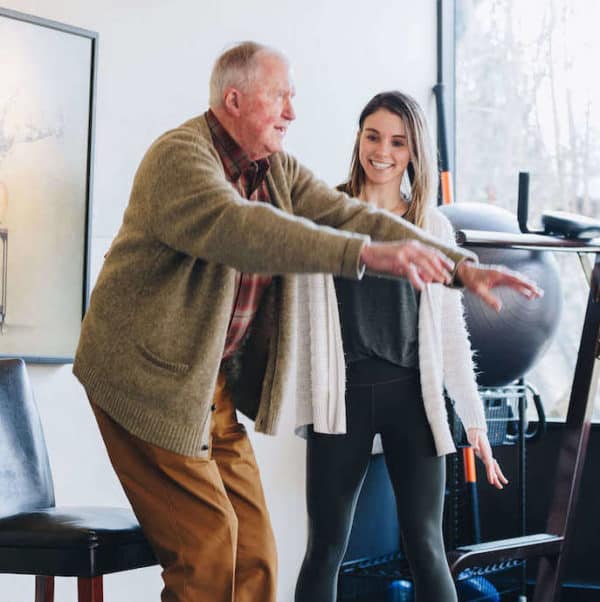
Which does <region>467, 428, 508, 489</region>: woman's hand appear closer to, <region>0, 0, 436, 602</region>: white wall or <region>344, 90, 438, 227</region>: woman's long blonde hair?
<region>344, 90, 438, 227</region>: woman's long blonde hair

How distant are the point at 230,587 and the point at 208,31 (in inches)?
77.3

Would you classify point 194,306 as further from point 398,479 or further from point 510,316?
point 510,316

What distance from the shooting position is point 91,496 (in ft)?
9.44

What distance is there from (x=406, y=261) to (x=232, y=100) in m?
0.51

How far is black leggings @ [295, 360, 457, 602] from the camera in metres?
2.20

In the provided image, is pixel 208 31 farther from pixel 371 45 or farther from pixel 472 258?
pixel 472 258

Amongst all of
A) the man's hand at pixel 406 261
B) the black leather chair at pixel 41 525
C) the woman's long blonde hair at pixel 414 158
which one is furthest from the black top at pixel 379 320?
the man's hand at pixel 406 261

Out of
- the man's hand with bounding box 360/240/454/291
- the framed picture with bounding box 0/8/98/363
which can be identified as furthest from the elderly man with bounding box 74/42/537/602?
the framed picture with bounding box 0/8/98/363

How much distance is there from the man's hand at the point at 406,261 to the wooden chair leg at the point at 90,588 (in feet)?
2.89

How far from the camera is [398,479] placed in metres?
2.24

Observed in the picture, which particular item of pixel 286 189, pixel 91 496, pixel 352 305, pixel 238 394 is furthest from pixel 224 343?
pixel 91 496

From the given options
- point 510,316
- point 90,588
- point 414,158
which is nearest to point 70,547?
point 90,588

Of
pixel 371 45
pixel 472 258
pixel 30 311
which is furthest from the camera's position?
pixel 371 45

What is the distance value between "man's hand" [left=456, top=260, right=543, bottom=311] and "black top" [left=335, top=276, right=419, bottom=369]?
1.88 ft
